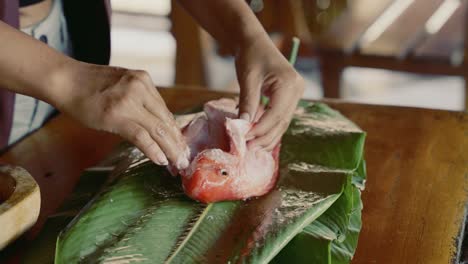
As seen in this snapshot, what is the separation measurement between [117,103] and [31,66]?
13 centimetres

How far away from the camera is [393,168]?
1213 mm

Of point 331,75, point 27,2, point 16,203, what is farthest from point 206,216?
point 331,75

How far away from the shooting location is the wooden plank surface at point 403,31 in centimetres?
264

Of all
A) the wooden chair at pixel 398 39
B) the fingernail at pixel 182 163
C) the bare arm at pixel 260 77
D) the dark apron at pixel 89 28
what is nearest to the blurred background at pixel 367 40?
the wooden chair at pixel 398 39

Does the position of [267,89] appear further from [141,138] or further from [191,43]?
[191,43]

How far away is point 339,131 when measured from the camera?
124 cm

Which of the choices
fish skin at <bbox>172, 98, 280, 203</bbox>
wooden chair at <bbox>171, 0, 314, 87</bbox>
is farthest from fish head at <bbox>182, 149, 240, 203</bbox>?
wooden chair at <bbox>171, 0, 314, 87</bbox>

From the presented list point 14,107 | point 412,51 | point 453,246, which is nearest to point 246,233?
point 453,246

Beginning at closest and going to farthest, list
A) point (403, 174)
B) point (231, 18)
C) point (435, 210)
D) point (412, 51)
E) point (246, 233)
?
point (246, 233) → point (435, 210) → point (403, 174) → point (231, 18) → point (412, 51)

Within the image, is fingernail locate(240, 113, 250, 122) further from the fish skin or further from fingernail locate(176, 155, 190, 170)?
fingernail locate(176, 155, 190, 170)

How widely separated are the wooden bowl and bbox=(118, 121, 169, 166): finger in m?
0.14

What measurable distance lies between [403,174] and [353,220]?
19cm

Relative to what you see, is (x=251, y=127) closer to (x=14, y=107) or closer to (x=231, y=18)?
(x=231, y=18)

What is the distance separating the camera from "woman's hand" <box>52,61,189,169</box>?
37.7 inches
